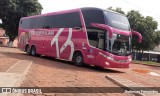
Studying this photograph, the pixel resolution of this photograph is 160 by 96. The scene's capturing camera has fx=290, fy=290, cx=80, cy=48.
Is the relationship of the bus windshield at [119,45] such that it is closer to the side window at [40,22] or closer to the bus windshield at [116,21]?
the bus windshield at [116,21]

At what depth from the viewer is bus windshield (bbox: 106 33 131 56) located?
16919 millimetres

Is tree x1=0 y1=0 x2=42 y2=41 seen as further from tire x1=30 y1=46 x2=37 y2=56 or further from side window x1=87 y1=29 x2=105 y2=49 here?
side window x1=87 y1=29 x2=105 y2=49

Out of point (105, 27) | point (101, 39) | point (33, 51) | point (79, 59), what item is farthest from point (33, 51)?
point (105, 27)

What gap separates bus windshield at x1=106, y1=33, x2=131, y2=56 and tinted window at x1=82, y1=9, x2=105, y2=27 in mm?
1240

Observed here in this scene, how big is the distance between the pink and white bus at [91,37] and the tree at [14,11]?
27.7m

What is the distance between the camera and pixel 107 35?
1677cm

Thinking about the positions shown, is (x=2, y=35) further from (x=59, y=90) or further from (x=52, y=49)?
(x=59, y=90)

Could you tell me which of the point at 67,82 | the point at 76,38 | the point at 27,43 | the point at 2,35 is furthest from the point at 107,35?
the point at 2,35

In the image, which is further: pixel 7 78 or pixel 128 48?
pixel 128 48

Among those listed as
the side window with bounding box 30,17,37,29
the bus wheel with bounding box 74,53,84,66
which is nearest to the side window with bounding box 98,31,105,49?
the bus wheel with bounding box 74,53,84,66

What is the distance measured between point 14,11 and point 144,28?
885 inches

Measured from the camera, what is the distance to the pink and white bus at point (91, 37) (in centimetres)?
1703

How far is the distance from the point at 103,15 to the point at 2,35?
61.6m

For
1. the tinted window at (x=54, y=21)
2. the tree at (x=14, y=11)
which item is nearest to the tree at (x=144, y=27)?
the tree at (x=14, y=11)
